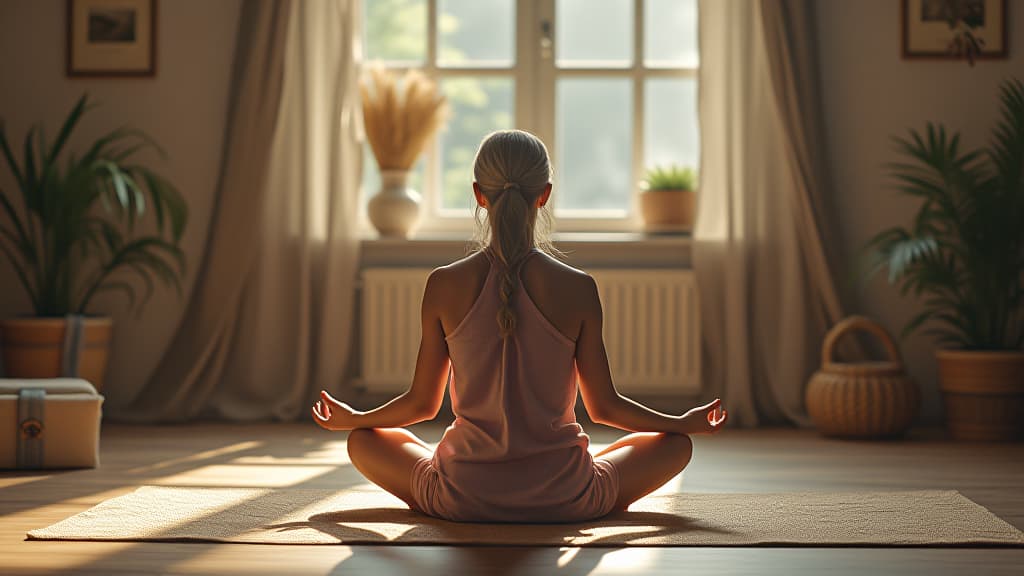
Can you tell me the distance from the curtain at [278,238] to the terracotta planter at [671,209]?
3.89ft

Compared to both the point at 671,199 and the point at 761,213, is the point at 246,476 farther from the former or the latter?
the point at 761,213

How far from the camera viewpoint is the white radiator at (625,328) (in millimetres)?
4445

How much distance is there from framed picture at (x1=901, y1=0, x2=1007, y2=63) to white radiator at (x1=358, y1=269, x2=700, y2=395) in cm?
127

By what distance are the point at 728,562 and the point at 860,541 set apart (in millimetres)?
317

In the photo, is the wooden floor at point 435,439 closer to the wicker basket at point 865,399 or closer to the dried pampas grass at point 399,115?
the wicker basket at point 865,399

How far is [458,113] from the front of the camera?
4781 millimetres

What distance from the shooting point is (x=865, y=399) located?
391 centimetres

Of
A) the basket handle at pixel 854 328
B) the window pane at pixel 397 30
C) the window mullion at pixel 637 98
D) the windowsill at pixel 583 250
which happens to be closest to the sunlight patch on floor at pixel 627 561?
the basket handle at pixel 854 328

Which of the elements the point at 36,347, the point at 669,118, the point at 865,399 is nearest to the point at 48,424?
the point at 36,347

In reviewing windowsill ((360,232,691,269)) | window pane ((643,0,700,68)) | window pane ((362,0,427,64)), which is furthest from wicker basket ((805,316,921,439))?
window pane ((362,0,427,64))

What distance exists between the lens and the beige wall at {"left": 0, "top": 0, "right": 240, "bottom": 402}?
15.1 ft

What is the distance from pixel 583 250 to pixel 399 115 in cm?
89

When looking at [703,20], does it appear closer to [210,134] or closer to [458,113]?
[458,113]

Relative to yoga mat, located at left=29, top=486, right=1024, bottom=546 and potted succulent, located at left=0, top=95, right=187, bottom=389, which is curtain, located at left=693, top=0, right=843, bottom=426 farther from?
potted succulent, located at left=0, top=95, right=187, bottom=389
